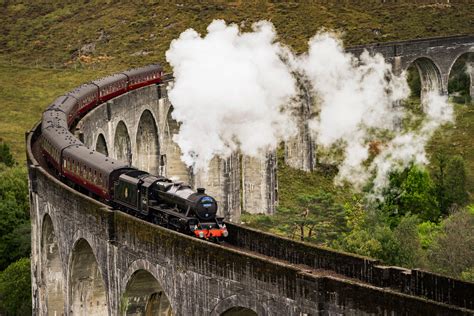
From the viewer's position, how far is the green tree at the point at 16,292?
2044 inches

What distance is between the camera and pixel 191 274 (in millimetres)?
28906

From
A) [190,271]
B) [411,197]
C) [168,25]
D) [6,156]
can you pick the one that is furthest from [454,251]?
[168,25]

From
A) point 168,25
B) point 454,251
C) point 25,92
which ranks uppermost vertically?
point 168,25

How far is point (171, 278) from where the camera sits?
30.0 m

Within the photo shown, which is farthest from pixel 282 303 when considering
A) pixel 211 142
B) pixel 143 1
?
pixel 143 1

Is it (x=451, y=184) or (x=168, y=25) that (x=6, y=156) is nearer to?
(x=451, y=184)

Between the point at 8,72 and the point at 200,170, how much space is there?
46122mm

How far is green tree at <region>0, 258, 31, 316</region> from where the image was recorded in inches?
2044

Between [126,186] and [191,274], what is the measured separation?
810cm

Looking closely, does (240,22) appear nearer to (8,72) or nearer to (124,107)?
(8,72)

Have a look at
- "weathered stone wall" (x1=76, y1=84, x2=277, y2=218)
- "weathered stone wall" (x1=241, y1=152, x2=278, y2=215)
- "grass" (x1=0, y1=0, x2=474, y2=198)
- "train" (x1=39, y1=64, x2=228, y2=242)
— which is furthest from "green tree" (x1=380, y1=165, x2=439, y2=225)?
"grass" (x1=0, y1=0, x2=474, y2=198)

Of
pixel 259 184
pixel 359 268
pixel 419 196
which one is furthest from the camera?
pixel 259 184

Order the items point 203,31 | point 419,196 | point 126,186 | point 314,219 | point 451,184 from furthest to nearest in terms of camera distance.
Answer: point 203,31 → point 451,184 → point 419,196 → point 314,219 → point 126,186

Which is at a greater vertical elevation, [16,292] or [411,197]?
[411,197]
